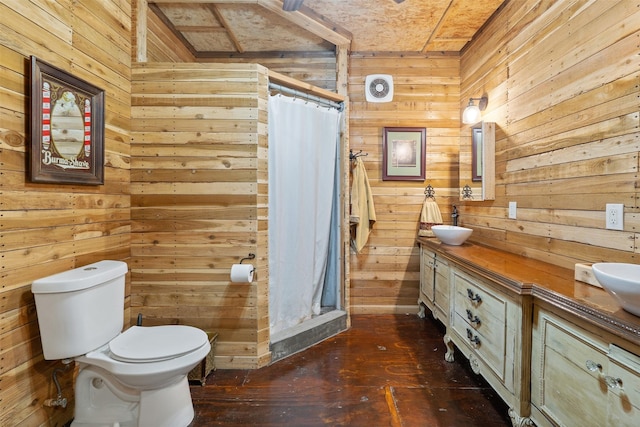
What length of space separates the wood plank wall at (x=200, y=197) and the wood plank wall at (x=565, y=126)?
1746 millimetres

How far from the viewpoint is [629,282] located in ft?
2.64


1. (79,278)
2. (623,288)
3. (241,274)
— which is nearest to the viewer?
(623,288)

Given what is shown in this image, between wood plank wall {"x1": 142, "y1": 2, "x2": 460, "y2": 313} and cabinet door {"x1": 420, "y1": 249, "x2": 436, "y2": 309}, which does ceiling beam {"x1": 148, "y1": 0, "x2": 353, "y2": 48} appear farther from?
cabinet door {"x1": 420, "y1": 249, "x2": 436, "y2": 309}

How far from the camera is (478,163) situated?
7.88 ft

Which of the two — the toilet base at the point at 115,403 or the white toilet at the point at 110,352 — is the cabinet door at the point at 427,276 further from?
the toilet base at the point at 115,403

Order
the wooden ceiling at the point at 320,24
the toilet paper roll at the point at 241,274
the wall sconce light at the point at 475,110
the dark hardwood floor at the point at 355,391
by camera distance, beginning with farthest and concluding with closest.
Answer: the wall sconce light at the point at 475,110
the wooden ceiling at the point at 320,24
the toilet paper roll at the point at 241,274
the dark hardwood floor at the point at 355,391

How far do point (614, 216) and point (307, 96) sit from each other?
2.02m

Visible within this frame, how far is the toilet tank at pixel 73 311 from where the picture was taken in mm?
1303

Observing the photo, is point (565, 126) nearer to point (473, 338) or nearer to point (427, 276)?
point (473, 338)

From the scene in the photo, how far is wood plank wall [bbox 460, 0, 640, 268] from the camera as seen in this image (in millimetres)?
1288

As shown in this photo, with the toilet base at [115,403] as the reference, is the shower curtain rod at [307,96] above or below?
above

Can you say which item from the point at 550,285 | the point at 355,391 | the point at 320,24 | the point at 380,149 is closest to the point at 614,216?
the point at 550,285

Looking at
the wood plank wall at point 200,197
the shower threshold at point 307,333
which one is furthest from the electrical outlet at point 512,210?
the wood plank wall at point 200,197

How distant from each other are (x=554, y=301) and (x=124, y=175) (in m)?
2.40
